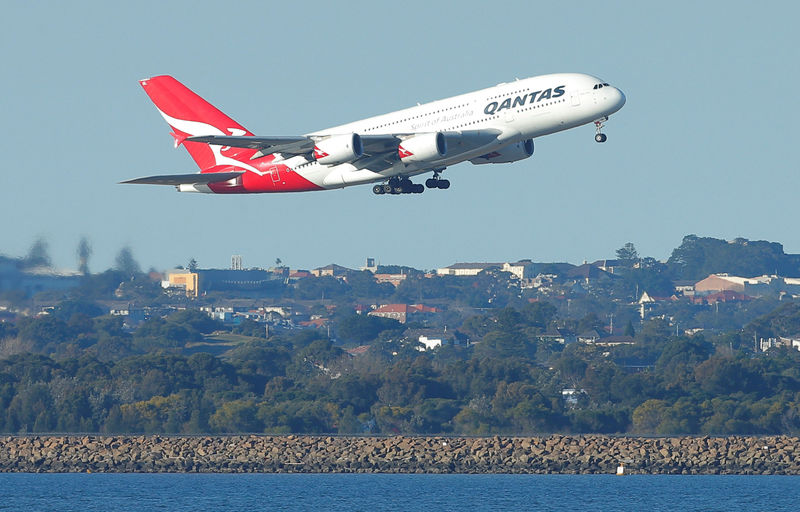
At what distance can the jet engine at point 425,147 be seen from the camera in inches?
2790

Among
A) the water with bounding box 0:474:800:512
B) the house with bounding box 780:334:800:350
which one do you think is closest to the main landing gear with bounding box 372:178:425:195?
the water with bounding box 0:474:800:512

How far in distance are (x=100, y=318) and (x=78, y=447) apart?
68.6 m

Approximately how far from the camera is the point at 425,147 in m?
71.0

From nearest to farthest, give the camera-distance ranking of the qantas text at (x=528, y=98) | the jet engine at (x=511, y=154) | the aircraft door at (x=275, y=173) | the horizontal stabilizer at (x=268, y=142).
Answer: the qantas text at (x=528, y=98) < the horizontal stabilizer at (x=268, y=142) < the jet engine at (x=511, y=154) < the aircraft door at (x=275, y=173)

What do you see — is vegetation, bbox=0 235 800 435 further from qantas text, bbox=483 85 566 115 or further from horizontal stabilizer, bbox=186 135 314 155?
qantas text, bbox=483 85 566 115

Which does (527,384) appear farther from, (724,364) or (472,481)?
(472,481)

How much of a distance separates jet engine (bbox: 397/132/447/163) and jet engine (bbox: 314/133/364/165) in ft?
7.03

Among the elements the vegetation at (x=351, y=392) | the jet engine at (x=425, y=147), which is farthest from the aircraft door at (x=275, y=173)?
the vegetation at (x=351, y=392)

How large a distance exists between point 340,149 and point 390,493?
31103 millimetres

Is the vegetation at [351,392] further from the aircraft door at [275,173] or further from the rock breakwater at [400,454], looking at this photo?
the aircraft door at [275,173]

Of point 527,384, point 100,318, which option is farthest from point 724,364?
point 100,318

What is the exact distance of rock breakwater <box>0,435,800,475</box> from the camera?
96.3 meters

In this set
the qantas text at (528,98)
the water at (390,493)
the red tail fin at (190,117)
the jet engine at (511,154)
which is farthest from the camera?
the water at (390,493)

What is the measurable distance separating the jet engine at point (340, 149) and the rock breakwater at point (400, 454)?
29.6m
